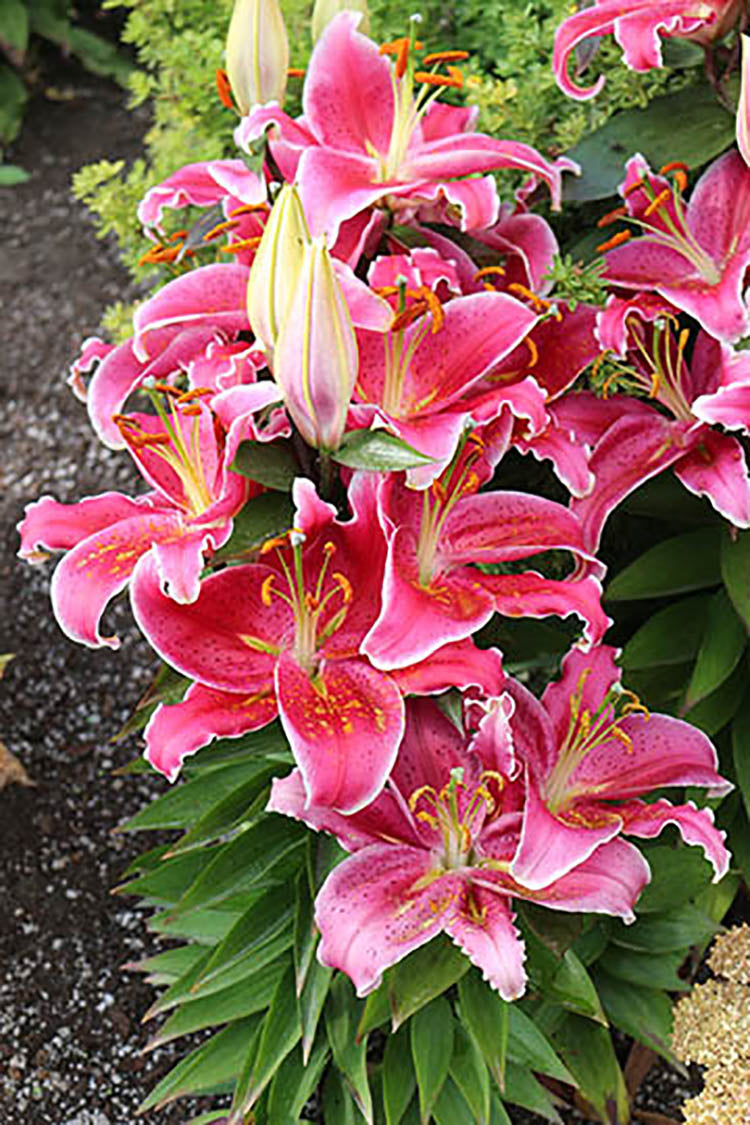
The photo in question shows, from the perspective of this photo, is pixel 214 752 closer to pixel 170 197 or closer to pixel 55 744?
Answer: pixel 170 197

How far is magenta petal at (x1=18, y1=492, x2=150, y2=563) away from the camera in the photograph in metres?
1.27

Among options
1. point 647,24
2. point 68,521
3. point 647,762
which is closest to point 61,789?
point 68,521

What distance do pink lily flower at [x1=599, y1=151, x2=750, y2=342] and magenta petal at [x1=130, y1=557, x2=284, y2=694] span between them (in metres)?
0.48

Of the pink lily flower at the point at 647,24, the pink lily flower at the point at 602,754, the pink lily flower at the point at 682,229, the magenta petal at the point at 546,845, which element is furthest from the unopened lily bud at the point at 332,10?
the magenta petal at the point at 546,845

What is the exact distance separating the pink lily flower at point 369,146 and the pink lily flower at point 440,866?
0.45 meters

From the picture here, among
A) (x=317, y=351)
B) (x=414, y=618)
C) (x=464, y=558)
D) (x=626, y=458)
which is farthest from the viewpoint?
(x=626, y=458)

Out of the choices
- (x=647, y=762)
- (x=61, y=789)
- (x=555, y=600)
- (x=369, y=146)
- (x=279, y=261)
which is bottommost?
(x=61, y=789)

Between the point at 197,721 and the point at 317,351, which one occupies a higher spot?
the point at 317,351

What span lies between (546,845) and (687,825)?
0.13 metres

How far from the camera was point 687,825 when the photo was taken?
1249mm

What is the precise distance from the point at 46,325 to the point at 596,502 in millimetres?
2245

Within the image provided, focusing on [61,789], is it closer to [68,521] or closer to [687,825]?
[68,521]

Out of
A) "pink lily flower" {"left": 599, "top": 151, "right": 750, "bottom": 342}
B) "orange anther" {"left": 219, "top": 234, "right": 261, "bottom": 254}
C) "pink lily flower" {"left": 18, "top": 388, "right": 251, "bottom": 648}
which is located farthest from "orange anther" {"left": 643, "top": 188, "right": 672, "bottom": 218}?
"pink lily flower" {"left": 18, "top": 388, "right": 251, "bottom": 648}

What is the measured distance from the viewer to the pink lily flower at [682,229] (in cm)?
144
